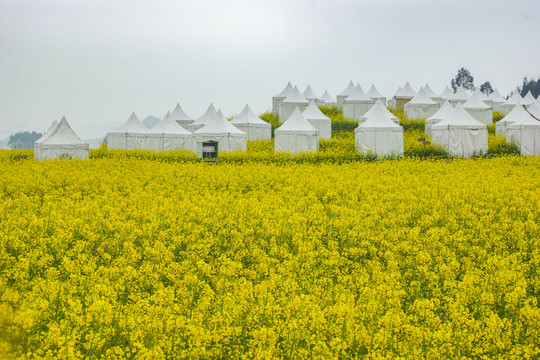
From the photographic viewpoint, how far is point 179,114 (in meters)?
54.9

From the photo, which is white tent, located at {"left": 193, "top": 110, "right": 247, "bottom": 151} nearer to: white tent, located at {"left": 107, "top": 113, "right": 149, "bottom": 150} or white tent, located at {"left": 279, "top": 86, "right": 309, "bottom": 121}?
white tent, located at {"left": 107, "top": 113, "right": 149, "bottom": 150}

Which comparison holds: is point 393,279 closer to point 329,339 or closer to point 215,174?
point 329,339

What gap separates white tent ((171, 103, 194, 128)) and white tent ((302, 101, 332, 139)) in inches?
612

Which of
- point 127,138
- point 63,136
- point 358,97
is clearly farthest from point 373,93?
point 63,136

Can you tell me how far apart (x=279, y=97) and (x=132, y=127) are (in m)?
21.4

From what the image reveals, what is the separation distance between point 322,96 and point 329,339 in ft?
224

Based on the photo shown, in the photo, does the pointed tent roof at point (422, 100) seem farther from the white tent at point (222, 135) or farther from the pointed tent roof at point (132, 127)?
the pointed tent roof at point (132, 127)

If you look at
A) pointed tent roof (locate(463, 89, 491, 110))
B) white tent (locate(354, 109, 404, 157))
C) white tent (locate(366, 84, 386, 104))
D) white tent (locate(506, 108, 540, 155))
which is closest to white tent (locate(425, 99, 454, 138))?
white tent (locate(506, 108, 540, 155))

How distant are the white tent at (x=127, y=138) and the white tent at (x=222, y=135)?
5398mm

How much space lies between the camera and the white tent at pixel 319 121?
44781 mm

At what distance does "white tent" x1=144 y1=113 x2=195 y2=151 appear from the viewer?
1609 inches

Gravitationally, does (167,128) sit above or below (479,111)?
below

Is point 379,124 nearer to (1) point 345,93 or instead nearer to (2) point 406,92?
(1) point 345,93

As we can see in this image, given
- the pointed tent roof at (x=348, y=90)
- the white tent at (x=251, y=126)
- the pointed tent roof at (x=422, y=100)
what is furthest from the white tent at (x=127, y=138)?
the pointed tent roof at (x=348, y=90)
